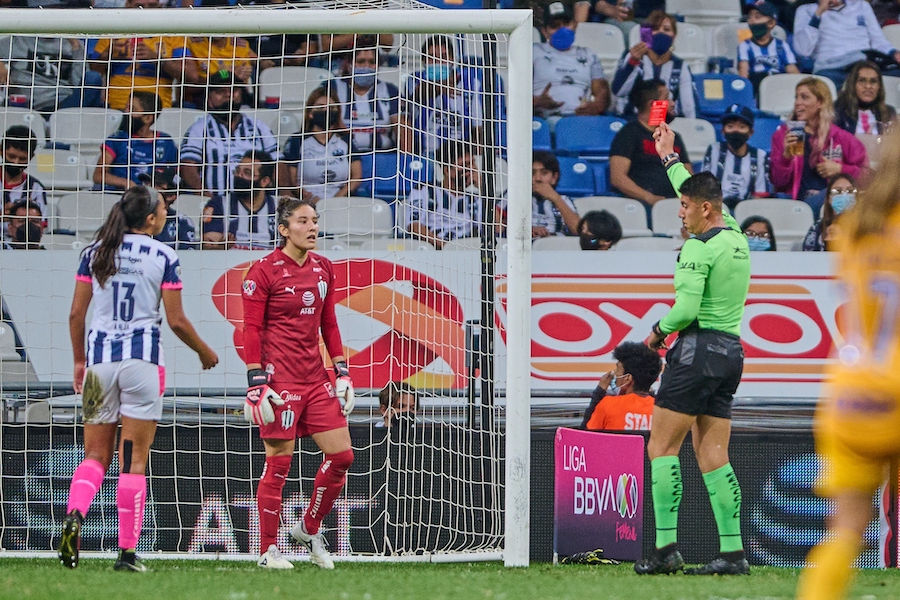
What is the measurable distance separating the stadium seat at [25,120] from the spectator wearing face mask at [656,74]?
4.73 metres

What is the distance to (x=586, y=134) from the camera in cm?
953

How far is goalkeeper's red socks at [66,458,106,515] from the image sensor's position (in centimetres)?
521

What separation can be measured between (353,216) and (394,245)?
4.19 ft

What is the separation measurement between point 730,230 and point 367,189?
384cm

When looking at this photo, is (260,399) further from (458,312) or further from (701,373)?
(701,373)

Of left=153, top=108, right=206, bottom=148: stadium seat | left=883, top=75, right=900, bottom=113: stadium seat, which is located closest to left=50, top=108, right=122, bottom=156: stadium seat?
left=153, top=108, right=206, bottom=148: stadium seat

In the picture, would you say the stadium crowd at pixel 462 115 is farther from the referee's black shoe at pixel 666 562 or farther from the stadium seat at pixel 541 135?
the referee's black shoe at pixel 666 562

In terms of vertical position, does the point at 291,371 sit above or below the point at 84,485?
above

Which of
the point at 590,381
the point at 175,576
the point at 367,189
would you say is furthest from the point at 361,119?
the point at 175,576

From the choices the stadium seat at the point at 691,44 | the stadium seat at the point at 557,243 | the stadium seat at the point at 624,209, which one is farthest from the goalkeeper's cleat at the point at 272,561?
the stadium seat at the point at 691,44

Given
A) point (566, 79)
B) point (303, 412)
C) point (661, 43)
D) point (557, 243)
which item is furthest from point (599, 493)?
point (661, 43)

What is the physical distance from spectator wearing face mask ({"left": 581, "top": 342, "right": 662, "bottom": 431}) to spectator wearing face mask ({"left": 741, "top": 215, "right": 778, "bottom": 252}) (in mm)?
1696

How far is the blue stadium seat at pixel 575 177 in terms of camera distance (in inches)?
368

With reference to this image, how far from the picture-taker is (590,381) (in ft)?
27.3
